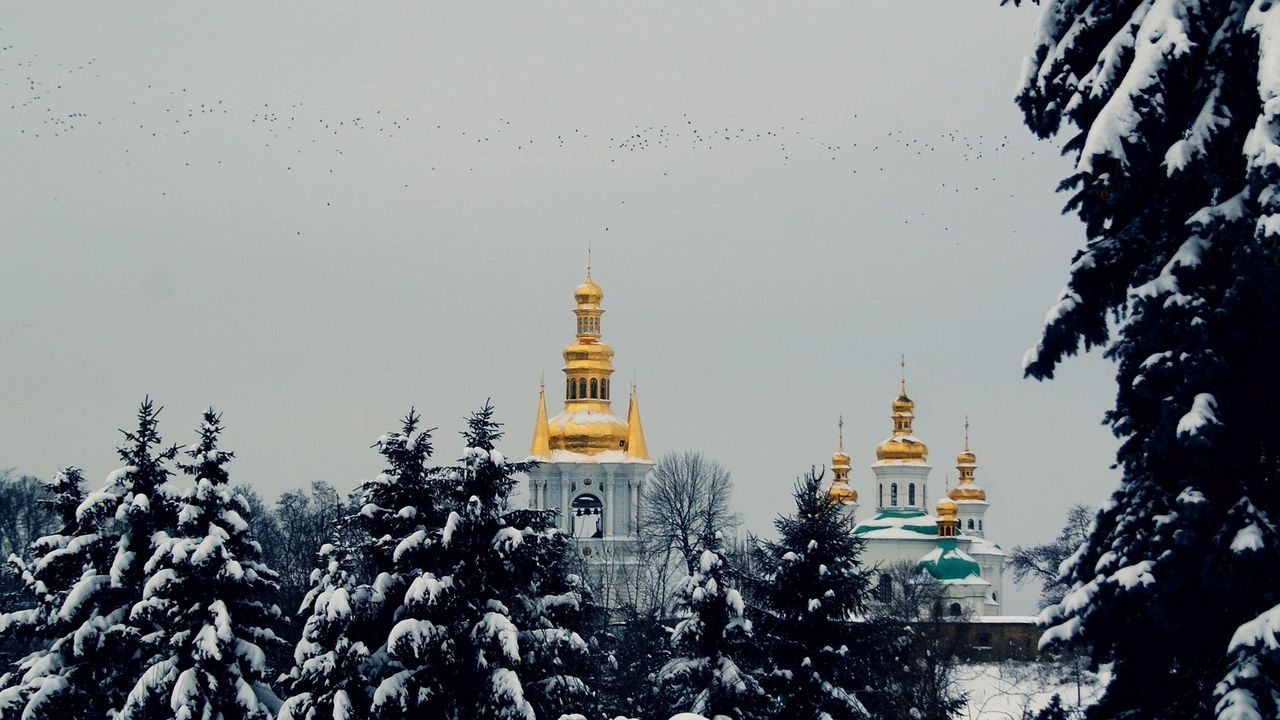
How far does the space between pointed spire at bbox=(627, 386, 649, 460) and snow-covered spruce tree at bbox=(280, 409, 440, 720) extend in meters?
82.1

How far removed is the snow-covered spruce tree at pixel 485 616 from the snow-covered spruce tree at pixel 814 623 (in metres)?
2.44

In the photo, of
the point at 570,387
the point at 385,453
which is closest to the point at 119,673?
the point at 385,453

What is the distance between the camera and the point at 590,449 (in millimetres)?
107312

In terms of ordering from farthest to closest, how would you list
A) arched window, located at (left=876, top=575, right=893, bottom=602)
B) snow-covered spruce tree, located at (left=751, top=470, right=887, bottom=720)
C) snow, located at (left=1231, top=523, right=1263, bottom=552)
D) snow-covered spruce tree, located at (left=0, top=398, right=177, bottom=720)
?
arched window, located at (left=876, top=575, right=893, bottom=602), snow-covered spruce tree, located at (left=0, top=398, right=177, bottom=720), snow-covered spruce tree, located at (left=751, top=470, right=887, bottom=720), snow, located at (left=1231, top=523, right=1263, bottom=552)

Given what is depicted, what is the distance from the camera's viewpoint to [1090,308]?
→ 1048 centimetres

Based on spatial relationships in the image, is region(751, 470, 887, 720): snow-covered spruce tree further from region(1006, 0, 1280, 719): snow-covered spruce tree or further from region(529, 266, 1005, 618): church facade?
region(529, 266, 1005, 618): church facade

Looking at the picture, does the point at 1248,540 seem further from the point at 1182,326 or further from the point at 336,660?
the point at 336,660

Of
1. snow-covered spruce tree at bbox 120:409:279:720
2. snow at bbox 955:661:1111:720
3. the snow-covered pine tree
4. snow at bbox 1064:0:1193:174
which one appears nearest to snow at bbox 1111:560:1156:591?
snow at bbox 1064:0:1193:174

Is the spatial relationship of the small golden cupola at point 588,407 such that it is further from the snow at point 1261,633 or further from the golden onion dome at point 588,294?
the snow at point 1261,633

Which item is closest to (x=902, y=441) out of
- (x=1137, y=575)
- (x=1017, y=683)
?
(x=1017, y=683)

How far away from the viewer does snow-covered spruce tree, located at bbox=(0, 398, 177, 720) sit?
2567 cm

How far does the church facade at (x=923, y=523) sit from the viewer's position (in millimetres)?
106812

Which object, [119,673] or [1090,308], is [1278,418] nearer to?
[1090,308]

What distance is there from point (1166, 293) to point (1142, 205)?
2.38 ft
